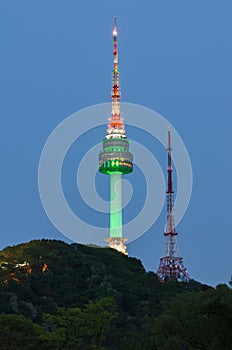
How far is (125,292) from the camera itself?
7362 cm

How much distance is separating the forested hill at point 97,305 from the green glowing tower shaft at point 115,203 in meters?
40.7

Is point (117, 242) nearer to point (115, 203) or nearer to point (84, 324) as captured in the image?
point (115, 203)

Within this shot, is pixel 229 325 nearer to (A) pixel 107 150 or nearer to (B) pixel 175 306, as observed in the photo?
(B) pixel 175 306

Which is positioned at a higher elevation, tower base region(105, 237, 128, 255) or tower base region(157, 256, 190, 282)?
tower base region(105, 237, 128, 255)

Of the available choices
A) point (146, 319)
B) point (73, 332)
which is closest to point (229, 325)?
point (73, 332)

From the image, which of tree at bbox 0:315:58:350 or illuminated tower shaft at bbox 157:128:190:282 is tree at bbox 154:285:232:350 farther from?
illuminated tower shaft at bbox 157:128:190:282

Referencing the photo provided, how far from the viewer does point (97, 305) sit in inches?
1785

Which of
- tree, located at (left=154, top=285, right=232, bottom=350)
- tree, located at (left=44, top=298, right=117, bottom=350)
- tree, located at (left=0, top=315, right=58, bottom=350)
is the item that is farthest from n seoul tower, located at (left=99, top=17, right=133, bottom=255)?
tree, located at (left=154, top=285, right=232, bottom=350)

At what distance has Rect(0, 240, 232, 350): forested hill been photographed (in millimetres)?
24484

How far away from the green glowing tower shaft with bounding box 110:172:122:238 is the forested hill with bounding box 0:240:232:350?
133ft

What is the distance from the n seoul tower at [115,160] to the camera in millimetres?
137375

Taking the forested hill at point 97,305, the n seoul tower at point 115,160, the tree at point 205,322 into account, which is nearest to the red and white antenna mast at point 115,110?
the n seoul tower at point 115,160

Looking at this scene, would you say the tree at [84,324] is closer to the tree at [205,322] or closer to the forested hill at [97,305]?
the forested hill at [97,305]

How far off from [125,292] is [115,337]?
2175 cm
